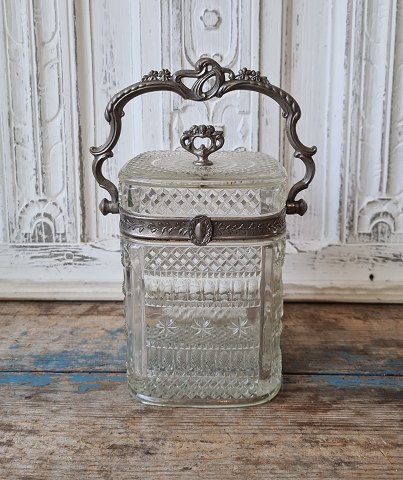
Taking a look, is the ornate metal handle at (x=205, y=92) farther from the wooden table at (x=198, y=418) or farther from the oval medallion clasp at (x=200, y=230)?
the wooden table at (x=198, y=418)

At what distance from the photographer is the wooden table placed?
69 cm

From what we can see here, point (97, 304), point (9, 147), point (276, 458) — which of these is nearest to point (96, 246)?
point (97, 304)

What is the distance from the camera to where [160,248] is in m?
0.80

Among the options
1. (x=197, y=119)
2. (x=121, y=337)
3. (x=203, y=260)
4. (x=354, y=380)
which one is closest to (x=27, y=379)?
(x=121, y=337)

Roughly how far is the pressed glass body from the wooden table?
0.03 metres

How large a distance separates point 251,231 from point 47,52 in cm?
58

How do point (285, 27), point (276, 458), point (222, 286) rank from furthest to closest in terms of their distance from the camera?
1. point (285, 27)
2. point (222, 286)
3. point (276, 458)

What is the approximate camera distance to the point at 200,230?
0.77m

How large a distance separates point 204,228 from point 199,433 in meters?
0.23

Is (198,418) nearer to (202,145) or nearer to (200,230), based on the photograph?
(200,230)

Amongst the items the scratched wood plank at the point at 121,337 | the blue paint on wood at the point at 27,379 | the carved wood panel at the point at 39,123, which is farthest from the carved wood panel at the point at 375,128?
the blue paint on wood at the point at 27,379

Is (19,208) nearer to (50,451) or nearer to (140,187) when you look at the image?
(140,187)

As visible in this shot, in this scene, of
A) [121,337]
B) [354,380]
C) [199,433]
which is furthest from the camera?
[121,337]

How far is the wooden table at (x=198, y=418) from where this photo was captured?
0.69 meters
